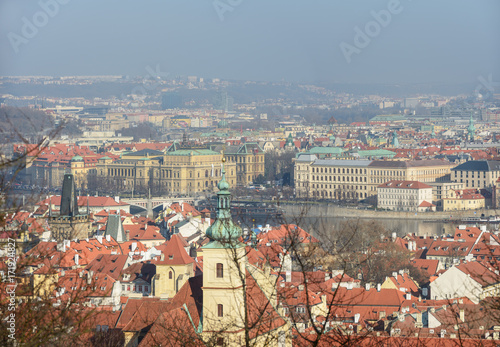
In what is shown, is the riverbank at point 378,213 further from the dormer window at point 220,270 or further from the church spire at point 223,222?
the church spire at point 223,222

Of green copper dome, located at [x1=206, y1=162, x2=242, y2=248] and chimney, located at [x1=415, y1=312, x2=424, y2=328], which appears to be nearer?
green copper dome, located at [x1=206, y1=162, x2=242, y2=248]

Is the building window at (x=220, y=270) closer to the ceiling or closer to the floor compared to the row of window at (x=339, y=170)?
closer to the ceiling

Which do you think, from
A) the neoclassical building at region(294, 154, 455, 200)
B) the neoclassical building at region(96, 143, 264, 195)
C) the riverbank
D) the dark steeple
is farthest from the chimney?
the neoclassical building at region(96, 143, 264, 195)

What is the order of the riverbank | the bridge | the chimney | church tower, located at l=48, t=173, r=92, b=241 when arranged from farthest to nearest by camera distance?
the bridge, the riverbank, church tower, located at l=48, t=173, r=92, b=241, the chimney

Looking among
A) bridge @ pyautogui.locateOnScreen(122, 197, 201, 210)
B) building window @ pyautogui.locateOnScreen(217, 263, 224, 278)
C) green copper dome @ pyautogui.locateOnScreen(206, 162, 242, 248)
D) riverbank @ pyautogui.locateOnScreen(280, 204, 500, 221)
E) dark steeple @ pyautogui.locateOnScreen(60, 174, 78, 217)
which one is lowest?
riverbank @ pyautogui.locateOnScreen(280, 204, 500, 221)

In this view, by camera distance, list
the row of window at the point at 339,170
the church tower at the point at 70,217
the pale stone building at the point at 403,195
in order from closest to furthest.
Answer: the church tower at the point at 70,217 < the pale stone building at the point at 403,195 < the row of window at the point at 339,170

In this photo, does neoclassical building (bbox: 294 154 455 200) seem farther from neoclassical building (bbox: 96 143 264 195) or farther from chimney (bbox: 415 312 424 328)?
chimney (bbox: 415 312 424 328)

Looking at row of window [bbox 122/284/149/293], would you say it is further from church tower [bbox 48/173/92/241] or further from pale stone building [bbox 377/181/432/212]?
pale stone building [bbox 377/181/432/212]

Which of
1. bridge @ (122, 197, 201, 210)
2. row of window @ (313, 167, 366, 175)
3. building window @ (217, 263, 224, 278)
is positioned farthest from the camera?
row of window @ (313, 167, 366, 175)

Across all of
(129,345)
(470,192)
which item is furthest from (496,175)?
(129,345)

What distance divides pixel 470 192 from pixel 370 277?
3384 centimetres

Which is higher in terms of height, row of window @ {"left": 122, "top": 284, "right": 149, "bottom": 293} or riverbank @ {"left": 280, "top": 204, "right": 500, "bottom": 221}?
row of window @ {"left": 122, "top": 284, "right": 149, "bottom": 293}

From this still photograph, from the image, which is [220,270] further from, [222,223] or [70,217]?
[70,217]

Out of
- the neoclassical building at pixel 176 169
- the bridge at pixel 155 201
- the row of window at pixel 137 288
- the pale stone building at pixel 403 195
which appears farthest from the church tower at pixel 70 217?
the neoclassical building at pixel 176 169
